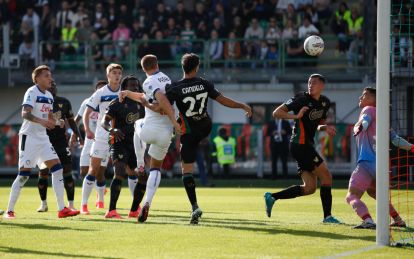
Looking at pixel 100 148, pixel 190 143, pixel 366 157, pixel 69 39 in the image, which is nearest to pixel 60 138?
pixel 100 148

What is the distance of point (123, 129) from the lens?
52.2ft

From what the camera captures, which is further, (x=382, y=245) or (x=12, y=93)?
(x=12, y=93)

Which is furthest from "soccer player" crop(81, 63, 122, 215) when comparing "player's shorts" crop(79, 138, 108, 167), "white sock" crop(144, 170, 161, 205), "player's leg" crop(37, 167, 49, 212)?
"white sock" crop(144, 170, 161, 205)

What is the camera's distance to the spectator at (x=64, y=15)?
34550mm

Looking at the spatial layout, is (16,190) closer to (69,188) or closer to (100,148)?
(69,188)

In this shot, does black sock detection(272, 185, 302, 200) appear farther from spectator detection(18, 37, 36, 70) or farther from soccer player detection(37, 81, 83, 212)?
spectator detection(18, 37, 36, 70)

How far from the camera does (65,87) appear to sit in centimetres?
3356

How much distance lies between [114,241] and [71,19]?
78.4ft

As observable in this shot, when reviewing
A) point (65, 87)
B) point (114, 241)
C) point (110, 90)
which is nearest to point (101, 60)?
point (65, 87)

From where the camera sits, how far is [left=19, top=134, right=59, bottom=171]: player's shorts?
1533 cm

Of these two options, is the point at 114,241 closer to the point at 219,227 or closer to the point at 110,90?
the point at 219,227

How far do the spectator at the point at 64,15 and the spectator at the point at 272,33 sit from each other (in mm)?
7226

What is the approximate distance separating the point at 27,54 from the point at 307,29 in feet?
32.1

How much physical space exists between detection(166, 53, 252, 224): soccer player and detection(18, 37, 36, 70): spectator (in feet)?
68.2
